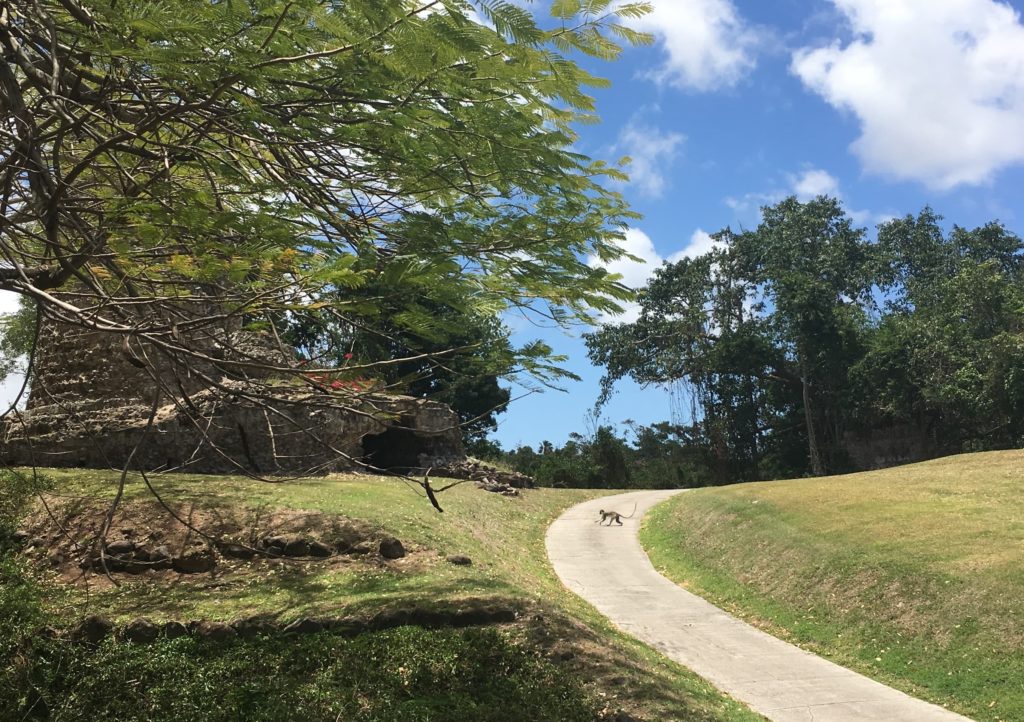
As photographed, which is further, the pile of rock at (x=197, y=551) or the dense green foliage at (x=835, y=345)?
the dense green foliage at (x=835, y=345)

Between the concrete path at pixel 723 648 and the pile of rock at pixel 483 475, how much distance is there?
5.36 metres

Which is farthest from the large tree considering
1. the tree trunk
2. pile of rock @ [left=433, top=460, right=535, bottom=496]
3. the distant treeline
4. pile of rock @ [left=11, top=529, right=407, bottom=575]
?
the tree trunk

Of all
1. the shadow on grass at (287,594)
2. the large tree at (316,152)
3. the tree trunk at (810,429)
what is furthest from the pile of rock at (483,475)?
the tree trunk at (810,429)

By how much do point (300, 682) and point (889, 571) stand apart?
9759mm

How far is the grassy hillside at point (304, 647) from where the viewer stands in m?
6.04

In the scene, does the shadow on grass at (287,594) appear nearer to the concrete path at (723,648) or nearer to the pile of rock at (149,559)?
the pile of rock at (149,559)

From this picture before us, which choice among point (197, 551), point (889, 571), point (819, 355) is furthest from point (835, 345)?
point (197, 551)

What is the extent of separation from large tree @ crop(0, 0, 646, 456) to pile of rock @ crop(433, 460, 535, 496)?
16025 mm

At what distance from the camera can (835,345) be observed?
3869 centimetres

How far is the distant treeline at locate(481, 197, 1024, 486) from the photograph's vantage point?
34250 mm

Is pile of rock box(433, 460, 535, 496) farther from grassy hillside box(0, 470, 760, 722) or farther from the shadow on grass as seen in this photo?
the shadow on grass

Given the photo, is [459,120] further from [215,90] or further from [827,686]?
[827,686]

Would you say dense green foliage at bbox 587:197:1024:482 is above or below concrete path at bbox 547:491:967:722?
above

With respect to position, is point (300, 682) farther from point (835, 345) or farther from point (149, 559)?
point (835, 345)
